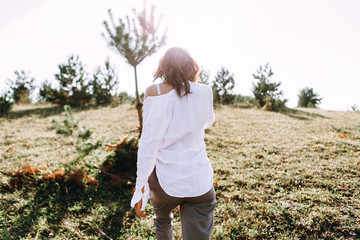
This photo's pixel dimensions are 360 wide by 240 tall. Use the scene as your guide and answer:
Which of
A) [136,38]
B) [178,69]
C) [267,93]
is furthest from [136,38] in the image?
[267,93]

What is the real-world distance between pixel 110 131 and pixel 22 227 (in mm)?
5399

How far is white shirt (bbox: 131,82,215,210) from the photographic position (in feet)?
4.47

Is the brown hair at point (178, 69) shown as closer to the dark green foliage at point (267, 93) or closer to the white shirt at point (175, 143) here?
the white shirt at point (175, 143)

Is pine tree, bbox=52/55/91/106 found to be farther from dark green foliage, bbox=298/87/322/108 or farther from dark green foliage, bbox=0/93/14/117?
dark green foliage, bbox=298/87/322/108

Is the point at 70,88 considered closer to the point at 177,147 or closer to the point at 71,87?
the point at 71,87

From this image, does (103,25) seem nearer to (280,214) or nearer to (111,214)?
(111,214)

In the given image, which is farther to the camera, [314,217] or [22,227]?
[22,227]

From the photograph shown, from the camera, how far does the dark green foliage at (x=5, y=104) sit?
12336 millimetres

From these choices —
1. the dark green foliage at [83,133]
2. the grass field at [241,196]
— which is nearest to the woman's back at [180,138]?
the grass field at [241,196]

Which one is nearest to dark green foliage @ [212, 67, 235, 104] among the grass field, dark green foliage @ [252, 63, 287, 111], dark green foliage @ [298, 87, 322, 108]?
dark green foliage @ [252, 63, 287, 111]

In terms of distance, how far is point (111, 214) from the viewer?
335 cm

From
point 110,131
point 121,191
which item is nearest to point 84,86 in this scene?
point 110,131

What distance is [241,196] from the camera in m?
3.60

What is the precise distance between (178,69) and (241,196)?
9.78 ft
